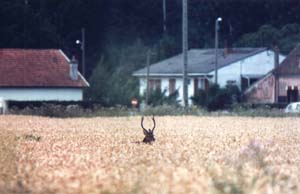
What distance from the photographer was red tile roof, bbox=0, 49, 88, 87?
67875 mm

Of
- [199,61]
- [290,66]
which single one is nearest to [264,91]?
[290,66]

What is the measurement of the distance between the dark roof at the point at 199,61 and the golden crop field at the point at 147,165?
48.2 m

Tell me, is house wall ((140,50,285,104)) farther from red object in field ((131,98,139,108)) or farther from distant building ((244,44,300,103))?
red object in field ((131,98,139,108))

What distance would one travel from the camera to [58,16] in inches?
3462

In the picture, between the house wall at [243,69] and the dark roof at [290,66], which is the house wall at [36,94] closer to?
the house wall at [243,69]

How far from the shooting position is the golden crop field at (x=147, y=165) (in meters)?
10.9

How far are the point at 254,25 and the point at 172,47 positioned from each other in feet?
26.6

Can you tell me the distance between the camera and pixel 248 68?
78.0 m

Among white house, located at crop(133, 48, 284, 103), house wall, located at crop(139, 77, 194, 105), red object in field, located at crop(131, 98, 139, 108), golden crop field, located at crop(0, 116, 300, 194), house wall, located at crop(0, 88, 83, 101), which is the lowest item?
golden crop field, located at crop(0, 116, 300, 194)

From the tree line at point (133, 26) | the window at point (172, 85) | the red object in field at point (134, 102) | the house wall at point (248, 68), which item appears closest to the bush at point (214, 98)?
Result: the red object in field at point (134, 102)

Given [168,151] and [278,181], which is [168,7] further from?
[278,181]

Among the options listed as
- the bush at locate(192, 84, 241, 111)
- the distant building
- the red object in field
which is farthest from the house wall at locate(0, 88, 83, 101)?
the distant building

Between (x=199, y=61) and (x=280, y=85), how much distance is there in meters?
10.0

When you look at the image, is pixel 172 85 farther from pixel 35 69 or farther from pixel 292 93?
pixel 35 69
